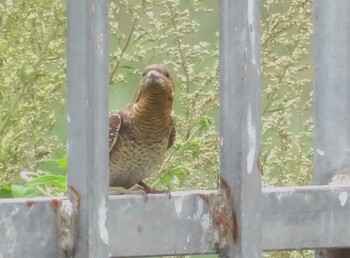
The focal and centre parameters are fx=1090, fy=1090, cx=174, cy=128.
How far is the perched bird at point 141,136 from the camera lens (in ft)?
10.3

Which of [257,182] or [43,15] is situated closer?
[257,182]

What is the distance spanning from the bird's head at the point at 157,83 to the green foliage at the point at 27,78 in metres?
0.32

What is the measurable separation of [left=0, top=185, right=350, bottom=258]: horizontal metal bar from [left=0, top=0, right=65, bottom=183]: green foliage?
1.14 metres

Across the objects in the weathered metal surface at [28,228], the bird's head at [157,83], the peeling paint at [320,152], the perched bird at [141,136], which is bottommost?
the weathered metal surface at [28,228]

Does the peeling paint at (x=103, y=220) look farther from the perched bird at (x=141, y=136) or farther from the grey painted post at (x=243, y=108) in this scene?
the perched bird at (x=141, y=136)

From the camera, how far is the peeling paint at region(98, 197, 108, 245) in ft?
3.81

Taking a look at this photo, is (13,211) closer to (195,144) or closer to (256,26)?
(256,26)

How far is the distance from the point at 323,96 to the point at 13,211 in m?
0.48

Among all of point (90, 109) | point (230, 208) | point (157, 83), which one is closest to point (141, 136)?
point (157, 83)

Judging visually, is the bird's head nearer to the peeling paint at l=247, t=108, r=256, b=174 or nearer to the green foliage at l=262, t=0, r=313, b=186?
the green foliage at l=262, t=0, r=313, b=186

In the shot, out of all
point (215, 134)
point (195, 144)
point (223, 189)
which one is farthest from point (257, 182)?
point (215, 134)

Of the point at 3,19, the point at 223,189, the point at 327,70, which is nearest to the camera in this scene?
the point at 223,189

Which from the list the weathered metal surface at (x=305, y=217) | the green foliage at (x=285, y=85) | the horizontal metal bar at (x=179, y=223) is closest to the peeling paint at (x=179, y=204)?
the horizontal metal bar at (x=179, y=223)

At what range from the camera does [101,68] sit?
115 centimetres
